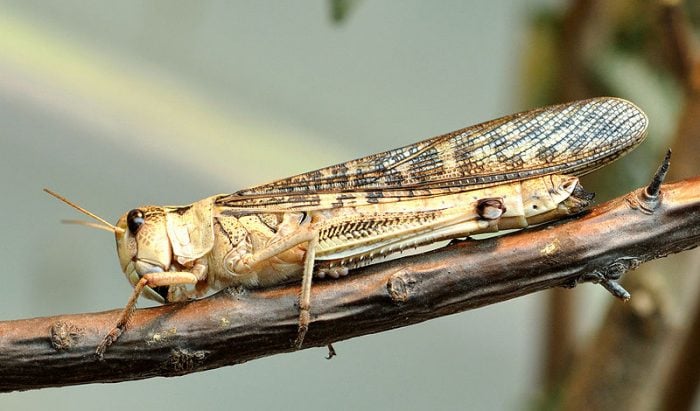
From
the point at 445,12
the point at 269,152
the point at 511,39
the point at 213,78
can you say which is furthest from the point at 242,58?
the point at 511,39

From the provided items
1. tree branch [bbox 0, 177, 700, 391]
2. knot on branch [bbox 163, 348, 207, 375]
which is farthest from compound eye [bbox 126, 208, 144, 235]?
knot on branch [bbox 163, 348, 207, 375]

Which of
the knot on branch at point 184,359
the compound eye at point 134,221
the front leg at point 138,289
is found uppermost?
the compound eye at point 134,221

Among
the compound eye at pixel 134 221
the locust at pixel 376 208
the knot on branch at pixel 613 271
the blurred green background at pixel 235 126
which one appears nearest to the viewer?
the knot on branch at pixel 613 271

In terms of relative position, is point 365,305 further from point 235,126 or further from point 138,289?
point 235,126

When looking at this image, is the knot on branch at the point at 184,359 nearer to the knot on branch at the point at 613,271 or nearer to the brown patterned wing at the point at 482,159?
the brown patterned wing at the point at 482,159

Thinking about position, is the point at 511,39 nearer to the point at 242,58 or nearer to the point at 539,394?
the point at 242,58

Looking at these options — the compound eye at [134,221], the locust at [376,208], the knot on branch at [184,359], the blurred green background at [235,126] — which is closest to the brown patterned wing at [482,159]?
the locust at [376,208]

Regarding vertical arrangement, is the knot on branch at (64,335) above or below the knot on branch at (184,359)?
above
